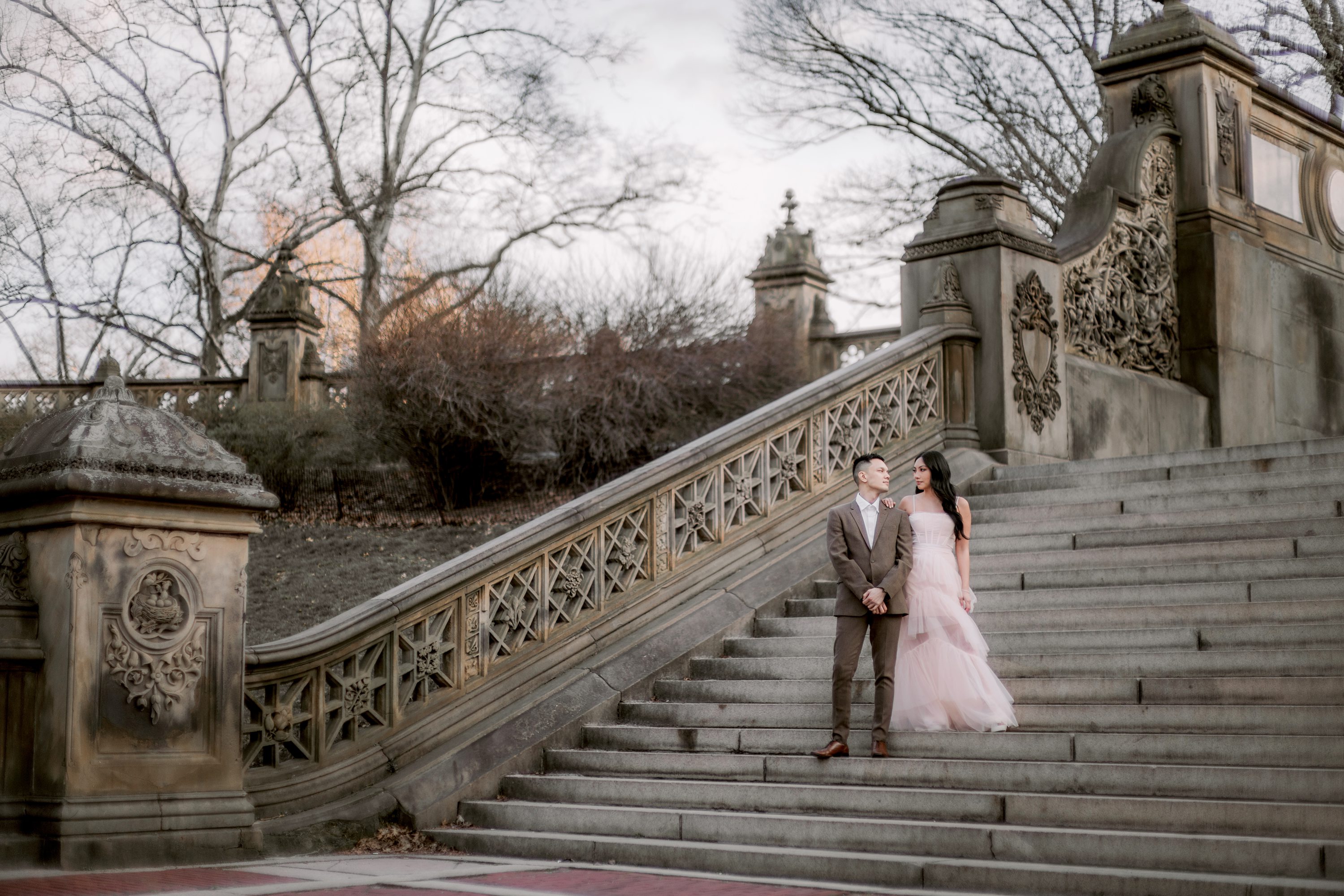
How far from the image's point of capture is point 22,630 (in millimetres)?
7023

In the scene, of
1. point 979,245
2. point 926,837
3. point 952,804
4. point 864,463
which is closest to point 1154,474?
point 979,245

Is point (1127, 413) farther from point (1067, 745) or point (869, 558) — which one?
point (1067, 745)

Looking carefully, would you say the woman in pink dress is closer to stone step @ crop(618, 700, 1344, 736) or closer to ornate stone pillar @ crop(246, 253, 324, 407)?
stone step @ crop(618, 700, 1344, 736)

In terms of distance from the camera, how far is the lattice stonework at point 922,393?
496 inches

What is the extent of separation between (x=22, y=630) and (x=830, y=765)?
4.31m

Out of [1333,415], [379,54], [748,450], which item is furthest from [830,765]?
[379,54]

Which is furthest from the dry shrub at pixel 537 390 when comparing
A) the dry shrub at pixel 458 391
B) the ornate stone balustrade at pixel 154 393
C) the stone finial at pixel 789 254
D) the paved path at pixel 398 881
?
the paved path at pixel 398 881

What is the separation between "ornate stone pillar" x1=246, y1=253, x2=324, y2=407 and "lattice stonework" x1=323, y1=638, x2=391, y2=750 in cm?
1651

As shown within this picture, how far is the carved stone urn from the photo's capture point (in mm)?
6832

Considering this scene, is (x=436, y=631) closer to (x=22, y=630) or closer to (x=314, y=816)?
(x=314, y=816)

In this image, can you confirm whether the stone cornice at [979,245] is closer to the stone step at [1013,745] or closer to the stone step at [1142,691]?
the stone step at [1142,691]

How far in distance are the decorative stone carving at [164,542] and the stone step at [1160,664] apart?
3.90 metres

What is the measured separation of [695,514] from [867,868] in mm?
4238

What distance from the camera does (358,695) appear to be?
27.2ft
